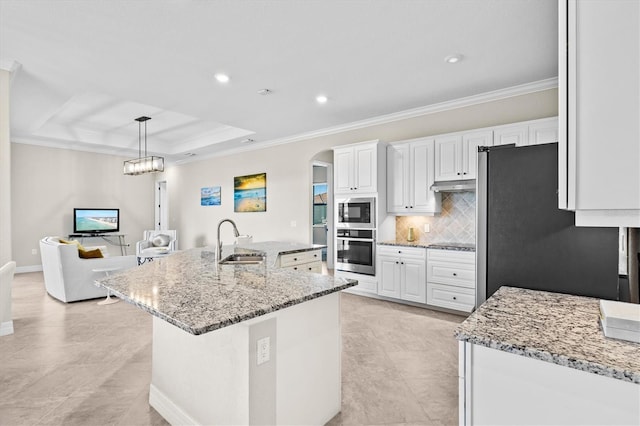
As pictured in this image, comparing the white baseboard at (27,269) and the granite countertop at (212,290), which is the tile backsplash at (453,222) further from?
the white baseboard at (27,269)

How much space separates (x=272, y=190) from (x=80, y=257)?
3371 millimetres

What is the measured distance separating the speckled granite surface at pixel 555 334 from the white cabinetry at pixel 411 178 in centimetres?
294

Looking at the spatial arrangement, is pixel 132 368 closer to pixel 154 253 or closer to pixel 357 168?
pixel 357 168

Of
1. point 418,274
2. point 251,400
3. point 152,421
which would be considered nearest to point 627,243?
point 251,400

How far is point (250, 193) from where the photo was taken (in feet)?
23.6

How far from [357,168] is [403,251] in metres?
1.38

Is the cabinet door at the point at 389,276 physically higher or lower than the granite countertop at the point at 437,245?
lower

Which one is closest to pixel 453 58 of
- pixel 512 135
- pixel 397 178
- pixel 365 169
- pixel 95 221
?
pixel 512 135

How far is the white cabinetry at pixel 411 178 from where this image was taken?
4379 mm

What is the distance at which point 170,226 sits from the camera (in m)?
9.12

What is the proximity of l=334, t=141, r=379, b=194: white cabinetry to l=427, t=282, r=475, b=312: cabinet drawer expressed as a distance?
156 cm

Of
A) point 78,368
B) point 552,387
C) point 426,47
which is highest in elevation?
point 426,47

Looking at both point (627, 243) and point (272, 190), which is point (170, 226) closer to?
point (272, 190)

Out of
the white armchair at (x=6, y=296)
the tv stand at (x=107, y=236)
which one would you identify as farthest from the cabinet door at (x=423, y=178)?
the tv stand at (x=107, y=236)
